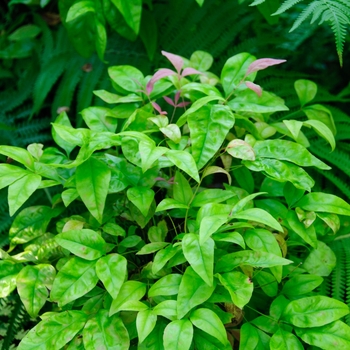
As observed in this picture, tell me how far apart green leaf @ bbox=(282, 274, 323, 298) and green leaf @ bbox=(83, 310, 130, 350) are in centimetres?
40

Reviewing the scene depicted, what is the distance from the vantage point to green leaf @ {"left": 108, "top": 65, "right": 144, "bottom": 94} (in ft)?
4.63

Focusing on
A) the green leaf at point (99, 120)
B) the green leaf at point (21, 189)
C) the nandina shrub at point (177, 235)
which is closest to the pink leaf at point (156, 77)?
the nandina shrub at point (177, 235)

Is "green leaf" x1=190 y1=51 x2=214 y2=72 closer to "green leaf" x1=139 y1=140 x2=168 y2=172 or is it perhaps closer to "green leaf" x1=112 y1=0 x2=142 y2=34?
"green leaf" x1=112 y1=0 x2=142 y2=34

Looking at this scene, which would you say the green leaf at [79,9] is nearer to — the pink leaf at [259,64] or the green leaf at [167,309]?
the pink leaf at [259,64]

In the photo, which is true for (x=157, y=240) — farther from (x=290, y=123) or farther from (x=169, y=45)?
(x=169, y=45)

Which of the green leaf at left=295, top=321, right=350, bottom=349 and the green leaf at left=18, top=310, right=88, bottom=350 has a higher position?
the green leaf at left=295, top=321, right=350, bottom=349

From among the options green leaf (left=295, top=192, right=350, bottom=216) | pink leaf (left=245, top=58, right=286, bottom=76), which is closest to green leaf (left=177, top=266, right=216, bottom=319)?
green leaf (left=295, top=192, right=350, bottom=216)

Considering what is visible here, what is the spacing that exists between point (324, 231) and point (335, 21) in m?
0.53

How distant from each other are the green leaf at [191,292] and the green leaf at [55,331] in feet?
0.78

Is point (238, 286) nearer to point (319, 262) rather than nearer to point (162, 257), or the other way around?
point (162, 257)

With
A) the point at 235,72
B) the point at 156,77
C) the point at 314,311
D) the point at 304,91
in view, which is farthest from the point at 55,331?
the point at 304,91

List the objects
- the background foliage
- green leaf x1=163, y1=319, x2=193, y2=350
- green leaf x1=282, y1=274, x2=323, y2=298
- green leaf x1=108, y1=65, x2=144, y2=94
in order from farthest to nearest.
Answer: the background foliage < green leaf x1=108, y1=65, x2=144, y2=94 < green leaf x1=282, y1=274, x2=323, y2=298 < green leaf x1=163, y1=319, x2=193, y2=350

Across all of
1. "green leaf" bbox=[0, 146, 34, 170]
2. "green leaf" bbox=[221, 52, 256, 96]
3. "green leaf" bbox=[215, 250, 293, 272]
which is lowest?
"green leaf" bbox=[215, 250, 293, 272]

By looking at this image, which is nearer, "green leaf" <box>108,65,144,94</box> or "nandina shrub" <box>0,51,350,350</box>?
"nandina shrub" <box>0,51,350,350</box>
